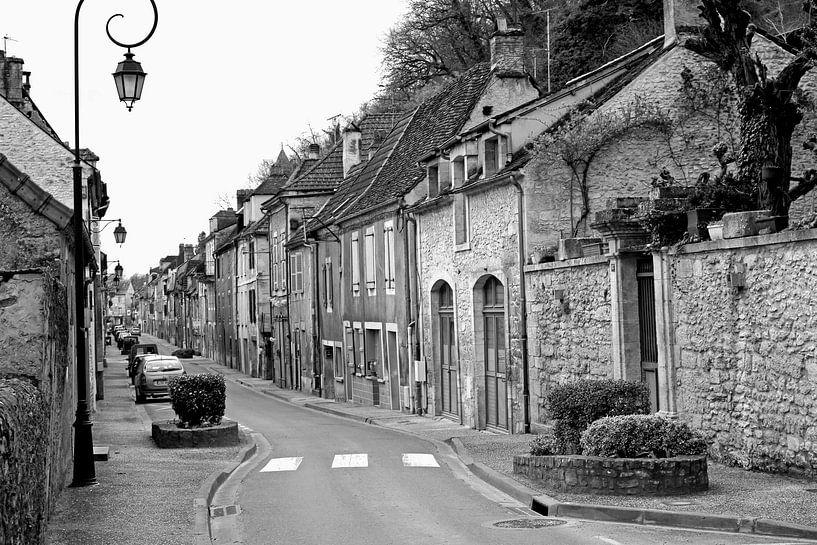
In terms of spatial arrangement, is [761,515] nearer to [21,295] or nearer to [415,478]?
[415,478]

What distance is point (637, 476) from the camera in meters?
12.6

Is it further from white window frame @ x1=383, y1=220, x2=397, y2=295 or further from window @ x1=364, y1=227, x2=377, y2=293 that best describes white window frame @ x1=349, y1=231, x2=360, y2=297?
white window frame @ x1=383, y1=220, x2=397, y2=295

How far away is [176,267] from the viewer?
114 meters

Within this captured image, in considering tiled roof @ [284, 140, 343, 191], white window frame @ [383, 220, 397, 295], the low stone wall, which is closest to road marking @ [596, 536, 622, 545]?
the low stone wall

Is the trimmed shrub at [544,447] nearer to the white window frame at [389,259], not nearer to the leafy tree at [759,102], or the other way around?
the leafy tree at [759,102]

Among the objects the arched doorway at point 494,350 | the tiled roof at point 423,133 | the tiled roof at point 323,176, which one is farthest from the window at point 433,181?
the tiled roof at point 323,176

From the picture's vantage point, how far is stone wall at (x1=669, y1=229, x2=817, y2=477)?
12.9m

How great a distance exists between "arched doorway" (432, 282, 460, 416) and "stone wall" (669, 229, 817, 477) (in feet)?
36.5

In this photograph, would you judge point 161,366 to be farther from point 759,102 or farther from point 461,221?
point 759,102

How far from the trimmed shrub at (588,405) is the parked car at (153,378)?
23902mm

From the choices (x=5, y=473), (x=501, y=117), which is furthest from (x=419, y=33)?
(x=5, y=473)

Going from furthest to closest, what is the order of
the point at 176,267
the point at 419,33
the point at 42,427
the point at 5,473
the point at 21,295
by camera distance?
the point at 176,267, the point at 419,33, the point at 21,295, the point at 42,427, the point at 5,473

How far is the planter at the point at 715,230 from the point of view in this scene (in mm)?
14844

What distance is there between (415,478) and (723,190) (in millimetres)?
6803
